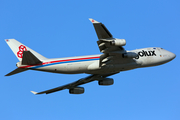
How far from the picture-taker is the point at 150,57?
145ft

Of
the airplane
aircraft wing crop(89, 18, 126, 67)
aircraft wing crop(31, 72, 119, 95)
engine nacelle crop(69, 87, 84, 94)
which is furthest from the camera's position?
engine nacelle crop(69, 87, 84, 94)

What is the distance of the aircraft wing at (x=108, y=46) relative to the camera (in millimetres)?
34028

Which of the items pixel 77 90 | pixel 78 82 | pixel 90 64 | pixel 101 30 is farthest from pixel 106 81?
pixel 101 30

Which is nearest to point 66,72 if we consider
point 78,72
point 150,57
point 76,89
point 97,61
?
point 78,72

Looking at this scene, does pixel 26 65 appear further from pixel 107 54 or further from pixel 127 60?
pixel 127 60

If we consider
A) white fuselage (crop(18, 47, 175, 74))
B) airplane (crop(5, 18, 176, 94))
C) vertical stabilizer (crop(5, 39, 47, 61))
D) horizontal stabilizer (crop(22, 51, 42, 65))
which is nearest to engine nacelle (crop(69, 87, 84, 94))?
airplane (crop(5, 18, 176, 94))

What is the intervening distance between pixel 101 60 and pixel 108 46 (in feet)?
11.4

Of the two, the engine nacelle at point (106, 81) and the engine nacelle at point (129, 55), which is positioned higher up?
the engine nacelle at point (129, 55)

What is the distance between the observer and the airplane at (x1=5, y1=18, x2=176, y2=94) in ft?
122

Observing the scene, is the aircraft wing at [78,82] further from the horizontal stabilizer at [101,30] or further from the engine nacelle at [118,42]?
the horizontal stabilizer at [101,30]

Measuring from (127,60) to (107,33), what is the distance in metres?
7.72

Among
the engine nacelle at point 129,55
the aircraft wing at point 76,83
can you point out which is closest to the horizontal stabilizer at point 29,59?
the aircraft wing at point 76,83

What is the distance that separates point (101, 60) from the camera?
40.4 m

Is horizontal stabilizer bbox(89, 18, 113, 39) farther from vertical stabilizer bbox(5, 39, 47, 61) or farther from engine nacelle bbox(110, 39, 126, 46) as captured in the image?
vertical stabilizer bbox(5, 39, 47, 61)
